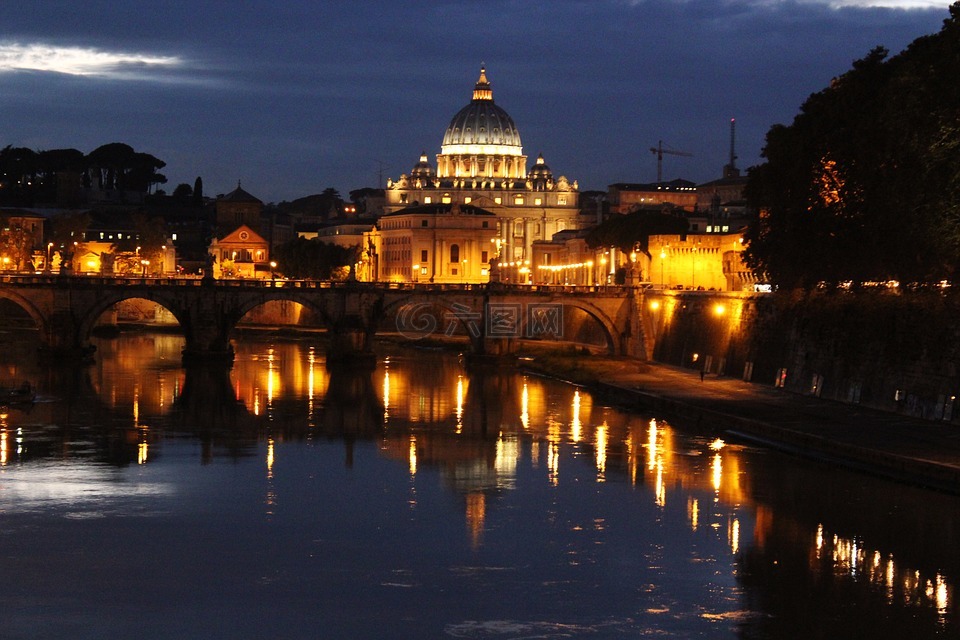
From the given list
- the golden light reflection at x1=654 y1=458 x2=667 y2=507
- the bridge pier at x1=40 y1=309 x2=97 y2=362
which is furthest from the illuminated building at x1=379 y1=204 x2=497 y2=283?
the golden light reflection at x1=654 y1=458 x2=667 y2=507

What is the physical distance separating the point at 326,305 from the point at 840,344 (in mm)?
36349

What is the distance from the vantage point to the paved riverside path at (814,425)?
125 feet

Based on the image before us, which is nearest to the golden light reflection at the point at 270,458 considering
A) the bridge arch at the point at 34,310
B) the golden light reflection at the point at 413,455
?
the golden light reflection at the point at 413,455

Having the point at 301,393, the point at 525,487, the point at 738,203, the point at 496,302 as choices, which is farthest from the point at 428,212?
the point at 525,487

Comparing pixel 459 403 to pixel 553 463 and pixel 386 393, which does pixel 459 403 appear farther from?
pixel 553 463

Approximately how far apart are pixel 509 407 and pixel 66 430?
56.1 ft

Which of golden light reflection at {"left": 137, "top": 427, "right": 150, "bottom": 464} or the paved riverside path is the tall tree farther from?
golden light reflection at {"left": 137, "top": 427, "right": 150, "bottom": 464}

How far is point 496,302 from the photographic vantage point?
3260 inches

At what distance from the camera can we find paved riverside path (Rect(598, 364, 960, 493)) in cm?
3800

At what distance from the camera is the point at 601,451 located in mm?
45906

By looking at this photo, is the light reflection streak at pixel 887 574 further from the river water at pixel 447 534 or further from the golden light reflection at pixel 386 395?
the golden light reflection at pixel 386 395

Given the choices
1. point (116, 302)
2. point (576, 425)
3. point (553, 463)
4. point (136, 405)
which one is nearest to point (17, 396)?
point (136, 405)

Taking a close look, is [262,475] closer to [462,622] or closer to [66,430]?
[66,430]

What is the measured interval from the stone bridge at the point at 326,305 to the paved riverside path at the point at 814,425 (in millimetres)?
17702
